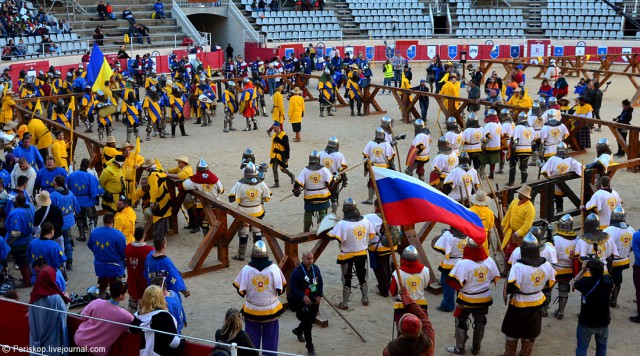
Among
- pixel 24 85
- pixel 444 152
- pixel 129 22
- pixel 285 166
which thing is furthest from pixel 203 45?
pixel 444 152

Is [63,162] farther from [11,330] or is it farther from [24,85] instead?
[24,85]

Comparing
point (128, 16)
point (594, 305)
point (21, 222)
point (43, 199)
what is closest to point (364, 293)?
point (594, 305)

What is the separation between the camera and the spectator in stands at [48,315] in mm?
8461

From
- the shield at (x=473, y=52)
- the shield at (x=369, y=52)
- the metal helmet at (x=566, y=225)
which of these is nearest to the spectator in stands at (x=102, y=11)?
the shield at (x=369, y=52)

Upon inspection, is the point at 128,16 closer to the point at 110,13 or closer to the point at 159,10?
the point at 110,13

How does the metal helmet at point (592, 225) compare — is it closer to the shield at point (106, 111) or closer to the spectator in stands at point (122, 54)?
the shield at point (106, 111)

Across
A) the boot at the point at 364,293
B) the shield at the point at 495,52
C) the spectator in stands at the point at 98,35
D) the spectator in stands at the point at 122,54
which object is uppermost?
the spectator in stands at the point at 98,35

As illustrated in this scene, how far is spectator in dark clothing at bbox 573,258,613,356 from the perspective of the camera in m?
8.97

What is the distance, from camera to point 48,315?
28.0 feet

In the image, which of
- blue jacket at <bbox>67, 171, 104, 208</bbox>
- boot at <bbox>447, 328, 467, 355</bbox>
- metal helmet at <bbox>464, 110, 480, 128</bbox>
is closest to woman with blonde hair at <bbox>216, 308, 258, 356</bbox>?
boot at <bbox>447, 328, 467, 355</bbox>

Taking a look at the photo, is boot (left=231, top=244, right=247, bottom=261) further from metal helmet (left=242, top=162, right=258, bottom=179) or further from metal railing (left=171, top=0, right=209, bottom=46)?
metal railing (left=171, top=0, right=209, bottom=46)

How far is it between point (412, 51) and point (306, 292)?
31358 mm

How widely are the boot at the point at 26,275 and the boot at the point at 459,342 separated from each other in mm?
6289

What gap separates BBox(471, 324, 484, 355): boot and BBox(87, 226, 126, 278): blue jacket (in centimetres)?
475
